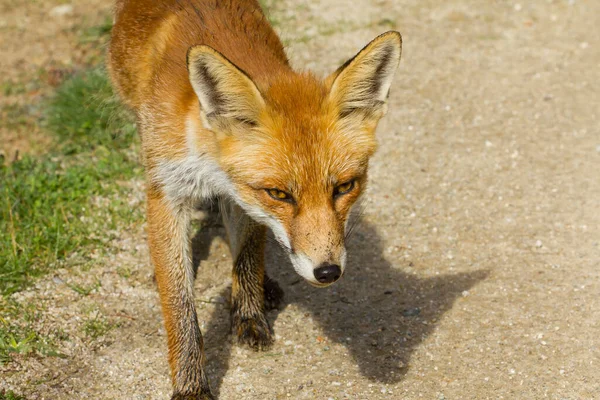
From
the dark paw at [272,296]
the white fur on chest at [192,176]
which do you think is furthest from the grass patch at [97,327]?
the white fur on chest at [192,176]

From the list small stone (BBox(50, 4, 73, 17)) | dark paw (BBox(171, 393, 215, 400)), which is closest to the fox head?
dark paw (BBox(171, 393, 215, 400))

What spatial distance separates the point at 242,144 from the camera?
3.88m

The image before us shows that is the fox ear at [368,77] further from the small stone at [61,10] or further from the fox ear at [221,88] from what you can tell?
the small stone at [61,10]

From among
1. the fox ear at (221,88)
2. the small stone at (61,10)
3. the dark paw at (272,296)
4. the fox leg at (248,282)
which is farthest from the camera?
the small stone at (61,10)

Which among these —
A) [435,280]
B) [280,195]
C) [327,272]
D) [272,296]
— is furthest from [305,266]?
[435,280]

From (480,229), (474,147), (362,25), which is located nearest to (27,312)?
(480,229)

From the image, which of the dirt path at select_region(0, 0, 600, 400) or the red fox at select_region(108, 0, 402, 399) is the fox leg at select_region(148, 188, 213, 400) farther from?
the dirt path at select_region(0, 0, 600, 400)

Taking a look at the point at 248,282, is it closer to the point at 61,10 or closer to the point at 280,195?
the point at 280,195

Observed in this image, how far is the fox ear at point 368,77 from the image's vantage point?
3.77 meters

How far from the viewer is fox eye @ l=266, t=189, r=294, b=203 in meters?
3.79

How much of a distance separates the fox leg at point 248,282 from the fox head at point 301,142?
94 centimetres

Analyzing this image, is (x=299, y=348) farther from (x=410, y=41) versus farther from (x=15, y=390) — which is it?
(x=410, y=41)

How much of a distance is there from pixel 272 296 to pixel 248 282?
34 centimetres

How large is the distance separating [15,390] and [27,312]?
0.70 m
